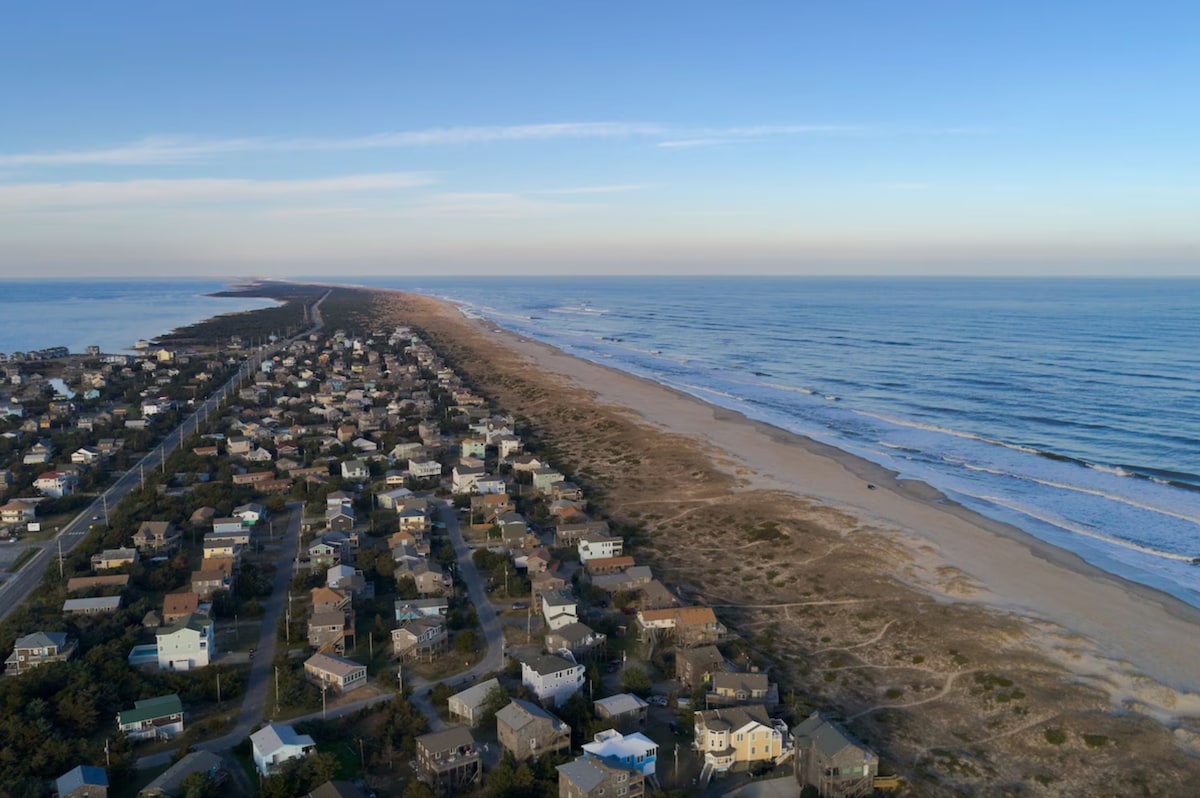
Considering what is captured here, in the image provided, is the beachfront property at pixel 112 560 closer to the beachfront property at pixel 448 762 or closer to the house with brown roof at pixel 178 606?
the house with brown roof at pixel 178 606

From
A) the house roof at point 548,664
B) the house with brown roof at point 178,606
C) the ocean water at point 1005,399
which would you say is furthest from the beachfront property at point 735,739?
the ocean water at point 1005,399

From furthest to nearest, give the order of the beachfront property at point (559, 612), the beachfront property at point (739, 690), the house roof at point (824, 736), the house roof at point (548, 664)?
the beachfront property at point (559, 612), the house roof at point (548, 664), the beachfront property at point (739, 690), the house roof at point (824, 736)

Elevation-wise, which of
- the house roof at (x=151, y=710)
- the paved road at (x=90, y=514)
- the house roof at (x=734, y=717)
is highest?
the house roof at (x=734, y=717)

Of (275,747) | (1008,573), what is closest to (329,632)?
(275,747)

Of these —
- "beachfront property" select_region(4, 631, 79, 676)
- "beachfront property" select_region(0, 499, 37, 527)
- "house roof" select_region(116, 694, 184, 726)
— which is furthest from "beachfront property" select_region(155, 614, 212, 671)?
"beachfront property" select_region(0, 499, 37, 527)

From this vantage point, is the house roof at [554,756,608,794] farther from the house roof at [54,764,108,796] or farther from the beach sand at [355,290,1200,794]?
the house roof at [54,764,108,796]

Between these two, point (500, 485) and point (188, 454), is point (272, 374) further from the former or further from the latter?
point (500, 485)
